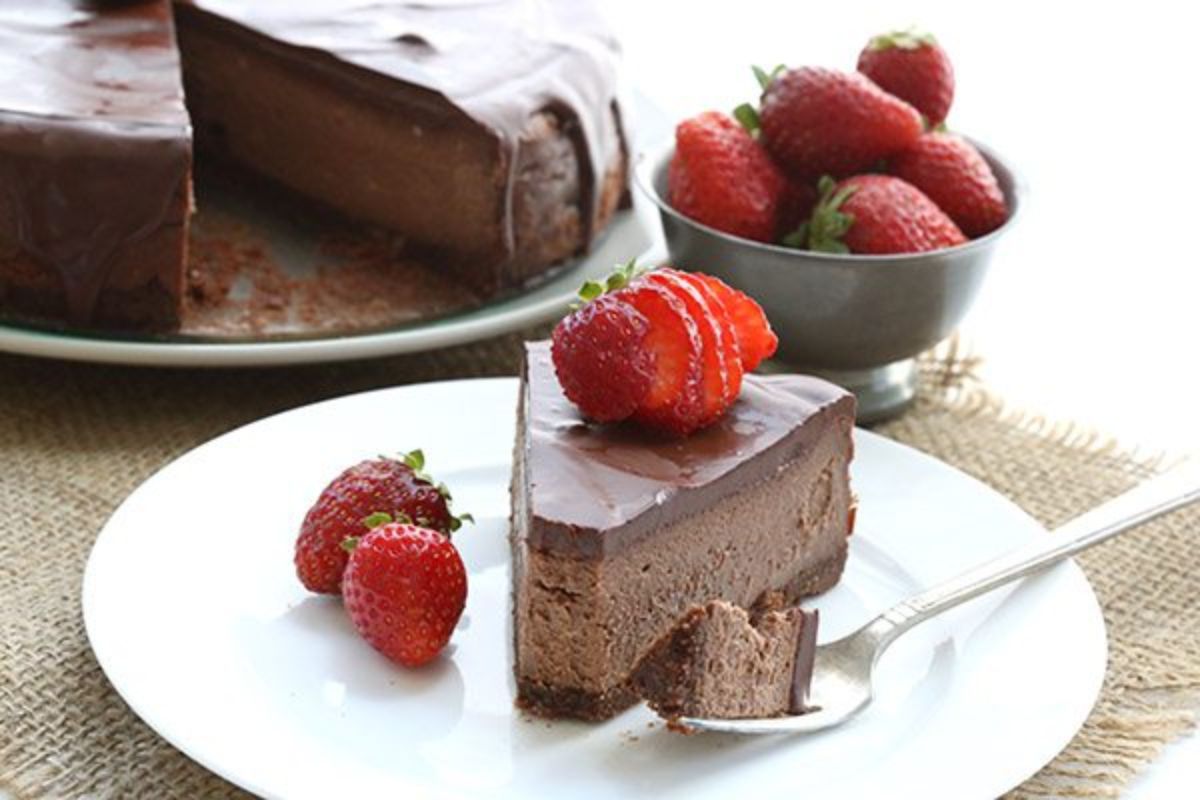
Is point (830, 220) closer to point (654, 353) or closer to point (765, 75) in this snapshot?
point (765, 75)

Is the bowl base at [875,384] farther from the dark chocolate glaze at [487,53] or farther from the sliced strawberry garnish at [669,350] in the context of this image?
the sliced strawberry garnish at [669,350]

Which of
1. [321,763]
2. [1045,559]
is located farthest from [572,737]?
[1045,559]

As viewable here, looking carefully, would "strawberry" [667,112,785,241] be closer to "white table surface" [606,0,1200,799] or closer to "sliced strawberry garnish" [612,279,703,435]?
"white table surface" [606,0,1200,799]

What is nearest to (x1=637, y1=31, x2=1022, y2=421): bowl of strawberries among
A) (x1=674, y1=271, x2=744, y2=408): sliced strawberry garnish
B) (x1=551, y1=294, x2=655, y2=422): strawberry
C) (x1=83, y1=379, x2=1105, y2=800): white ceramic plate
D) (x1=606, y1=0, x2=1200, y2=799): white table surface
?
(x1=606, y1=0, x2=1200, y2=799): white table surface

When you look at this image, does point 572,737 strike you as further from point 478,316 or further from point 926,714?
point 478,316

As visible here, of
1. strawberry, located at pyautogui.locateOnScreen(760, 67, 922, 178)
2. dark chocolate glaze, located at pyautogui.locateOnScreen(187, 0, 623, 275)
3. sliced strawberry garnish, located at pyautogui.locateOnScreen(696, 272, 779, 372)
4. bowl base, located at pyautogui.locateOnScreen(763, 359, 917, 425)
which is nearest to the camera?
sliced strawberry garnish, located at pyautogui.locateOnScreen(696, 272, 779, 372)
